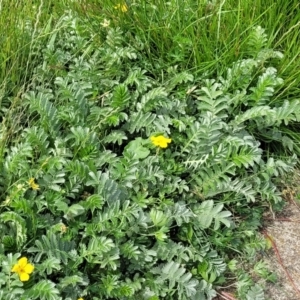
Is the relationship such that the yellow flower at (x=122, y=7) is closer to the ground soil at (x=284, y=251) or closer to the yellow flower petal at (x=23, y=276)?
the ground soil at (x=284, y=251)

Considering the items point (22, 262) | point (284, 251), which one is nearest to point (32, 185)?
point (22, 262)

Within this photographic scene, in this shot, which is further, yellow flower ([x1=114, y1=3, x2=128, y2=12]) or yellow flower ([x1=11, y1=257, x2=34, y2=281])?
yellow flower ([x1=114, y1=3, x2=128, y2=12])

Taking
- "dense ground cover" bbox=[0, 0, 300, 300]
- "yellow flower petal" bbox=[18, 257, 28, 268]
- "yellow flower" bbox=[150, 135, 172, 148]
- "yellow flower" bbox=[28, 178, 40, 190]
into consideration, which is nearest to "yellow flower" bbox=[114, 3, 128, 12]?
"dense ground cover" bbox=[0, 0, 300, 300]

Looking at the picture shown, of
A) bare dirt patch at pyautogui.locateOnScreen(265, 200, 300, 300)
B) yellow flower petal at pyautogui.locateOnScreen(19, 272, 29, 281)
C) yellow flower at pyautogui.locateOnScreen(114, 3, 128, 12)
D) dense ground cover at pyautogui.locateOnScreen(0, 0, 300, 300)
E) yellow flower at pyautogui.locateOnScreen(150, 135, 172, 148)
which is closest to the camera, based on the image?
yellow flower petal at pyautogui.locateOnScreen(19, 272, 29, 281)

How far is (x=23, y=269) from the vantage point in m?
2.14

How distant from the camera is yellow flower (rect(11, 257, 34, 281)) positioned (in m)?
2.13

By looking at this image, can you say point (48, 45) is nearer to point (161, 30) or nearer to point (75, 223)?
point (161, 30)

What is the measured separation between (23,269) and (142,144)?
0.74m

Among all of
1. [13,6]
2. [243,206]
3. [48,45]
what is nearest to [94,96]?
[48,45]

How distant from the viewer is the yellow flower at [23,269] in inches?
83.7

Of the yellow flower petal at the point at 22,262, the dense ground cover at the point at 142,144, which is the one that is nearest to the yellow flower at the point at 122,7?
the dense ground cover at the point at 142,144

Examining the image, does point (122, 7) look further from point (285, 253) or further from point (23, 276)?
point (23, 276)

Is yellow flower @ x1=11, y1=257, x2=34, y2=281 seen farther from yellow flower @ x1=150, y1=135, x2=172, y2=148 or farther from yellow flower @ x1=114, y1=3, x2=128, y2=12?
yellow flower @ x1=114, y1=3, x2=128, y2=12

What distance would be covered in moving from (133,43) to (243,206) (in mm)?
955
